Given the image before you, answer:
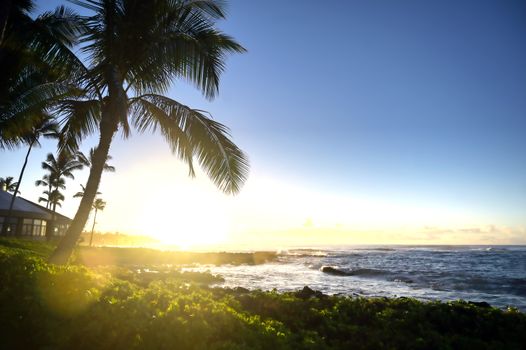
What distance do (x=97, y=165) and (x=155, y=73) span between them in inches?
101

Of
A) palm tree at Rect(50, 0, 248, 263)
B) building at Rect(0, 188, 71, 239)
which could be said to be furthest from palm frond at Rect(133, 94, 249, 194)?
building at Rect(0, 188, 71, 239)

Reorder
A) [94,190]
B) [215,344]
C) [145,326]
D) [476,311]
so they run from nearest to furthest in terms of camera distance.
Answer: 1. [215,344]
2. [145,326]
3. [476,311]
4. [94,190]

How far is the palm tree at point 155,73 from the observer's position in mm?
7152

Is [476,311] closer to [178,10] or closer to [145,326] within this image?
[145,326]

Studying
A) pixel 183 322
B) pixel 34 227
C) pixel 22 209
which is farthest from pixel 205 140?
pixel 34 227

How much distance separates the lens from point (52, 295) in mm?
4406

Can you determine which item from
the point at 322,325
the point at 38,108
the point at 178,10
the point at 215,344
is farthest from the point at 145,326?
the point at 178,10

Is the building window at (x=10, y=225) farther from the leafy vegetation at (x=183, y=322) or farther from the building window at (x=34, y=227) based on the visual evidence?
the leafy vegetation at (x=183, y=322)

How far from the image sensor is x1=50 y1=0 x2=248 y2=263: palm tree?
7.15 meters

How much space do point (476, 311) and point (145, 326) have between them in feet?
19.3

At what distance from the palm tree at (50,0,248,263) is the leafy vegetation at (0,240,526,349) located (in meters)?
2.61

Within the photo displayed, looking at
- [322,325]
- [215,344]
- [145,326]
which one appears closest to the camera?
[215,344]

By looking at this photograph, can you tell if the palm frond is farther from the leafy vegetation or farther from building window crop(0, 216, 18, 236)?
building window crop(0, 216, 18, 236)

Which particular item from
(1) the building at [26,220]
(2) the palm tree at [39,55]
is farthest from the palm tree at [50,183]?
(2) the palm tree at [39,55]
